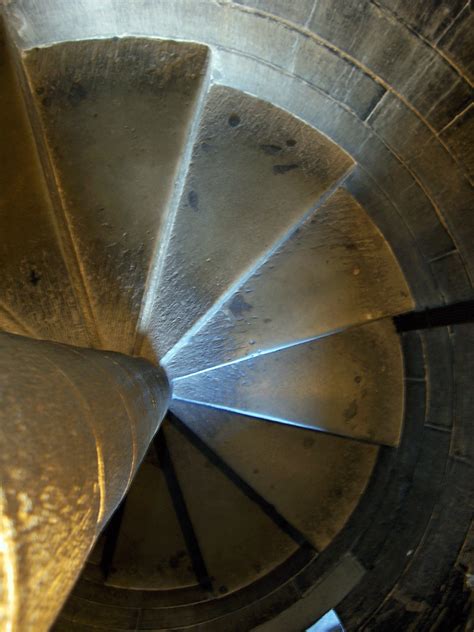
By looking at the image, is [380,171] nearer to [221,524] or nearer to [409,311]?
[409,311]

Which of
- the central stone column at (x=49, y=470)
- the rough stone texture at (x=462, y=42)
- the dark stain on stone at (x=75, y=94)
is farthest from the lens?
the dark stain on stone at (x=75, y=94)

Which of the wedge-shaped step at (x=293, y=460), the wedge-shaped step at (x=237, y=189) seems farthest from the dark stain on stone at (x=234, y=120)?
the wedge-shaped step at (x=293, y=460)

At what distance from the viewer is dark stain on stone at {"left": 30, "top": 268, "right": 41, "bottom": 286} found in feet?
9.67

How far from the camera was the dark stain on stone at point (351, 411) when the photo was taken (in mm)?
3797

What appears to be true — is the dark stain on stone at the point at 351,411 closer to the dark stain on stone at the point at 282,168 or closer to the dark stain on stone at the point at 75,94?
the dark stain on stone at the point at 282,168

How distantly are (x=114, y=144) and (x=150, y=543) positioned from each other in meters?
3.29

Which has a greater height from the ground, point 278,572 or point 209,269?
point 209,269

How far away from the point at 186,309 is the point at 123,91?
4.97 ft

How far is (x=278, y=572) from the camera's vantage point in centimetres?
405

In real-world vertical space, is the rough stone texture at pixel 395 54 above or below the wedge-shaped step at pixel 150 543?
above

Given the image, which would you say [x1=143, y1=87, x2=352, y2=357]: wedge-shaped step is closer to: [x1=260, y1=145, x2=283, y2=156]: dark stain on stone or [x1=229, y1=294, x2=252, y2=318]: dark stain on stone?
[x1=260, y1=145, x2=283, y2=156]: dark stain on stone

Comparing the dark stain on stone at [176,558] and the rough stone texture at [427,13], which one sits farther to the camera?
the dark stain on stone at [176,558]

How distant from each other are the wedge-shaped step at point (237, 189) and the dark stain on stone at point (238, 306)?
18cm

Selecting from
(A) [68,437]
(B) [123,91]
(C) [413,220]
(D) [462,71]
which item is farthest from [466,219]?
(A) [68,437]
